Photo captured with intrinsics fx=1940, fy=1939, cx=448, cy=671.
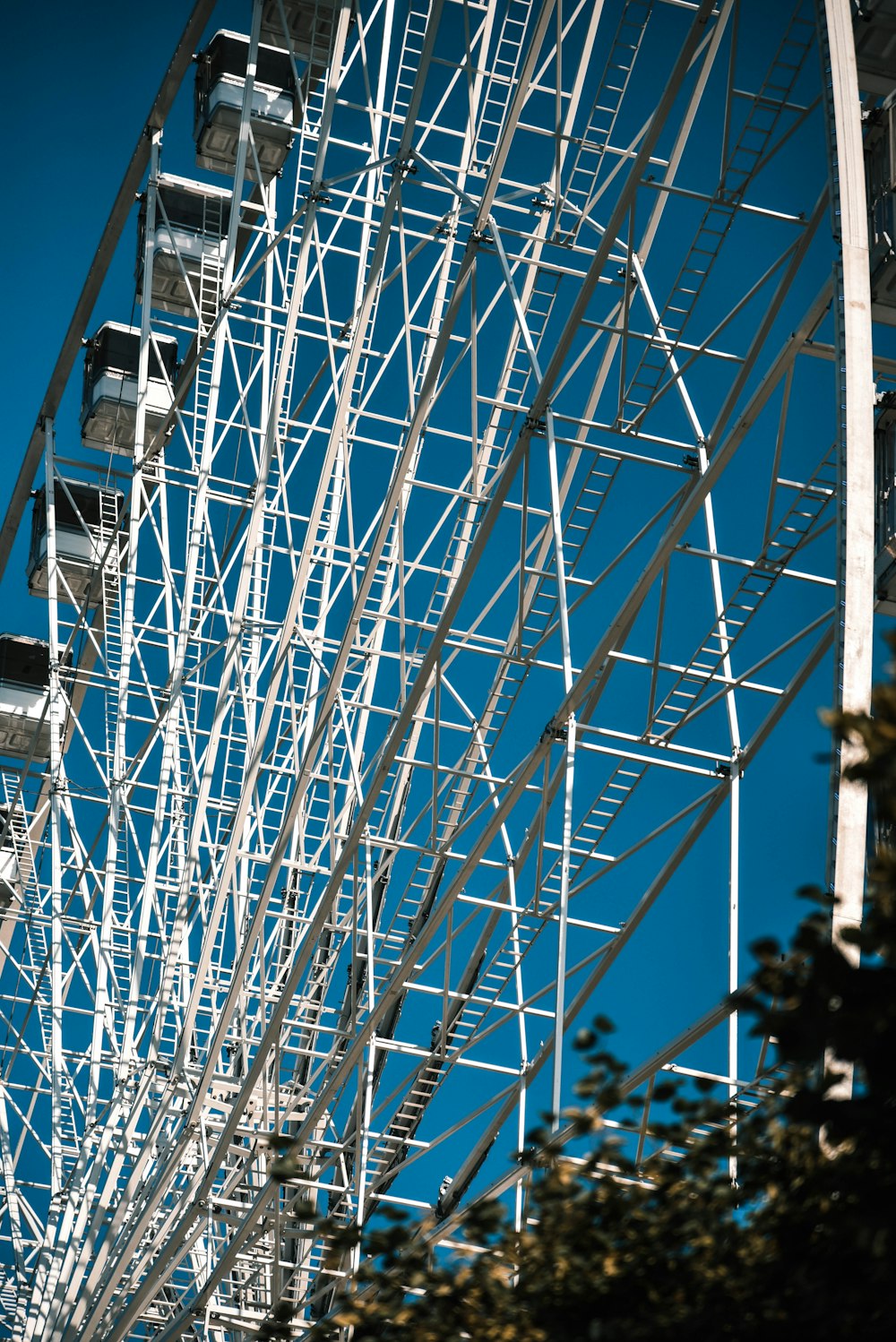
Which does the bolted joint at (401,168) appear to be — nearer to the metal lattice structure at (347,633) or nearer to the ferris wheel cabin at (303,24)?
the metal lattice structure at (347,633)

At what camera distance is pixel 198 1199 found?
79.8 feet

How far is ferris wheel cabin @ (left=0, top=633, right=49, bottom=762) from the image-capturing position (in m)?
36.0

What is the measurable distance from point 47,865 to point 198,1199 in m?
35.0

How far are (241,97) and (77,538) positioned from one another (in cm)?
886

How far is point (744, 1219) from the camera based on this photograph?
7.50 m

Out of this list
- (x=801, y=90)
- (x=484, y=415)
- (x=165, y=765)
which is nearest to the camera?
(x=165, y=765)

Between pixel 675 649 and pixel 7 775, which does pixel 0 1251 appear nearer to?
pixel 7 775

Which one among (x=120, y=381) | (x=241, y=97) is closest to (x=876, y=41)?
(x=241, y=97)

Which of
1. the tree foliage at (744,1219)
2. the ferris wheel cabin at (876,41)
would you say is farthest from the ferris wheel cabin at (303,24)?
the tree foliage at (744,1219)

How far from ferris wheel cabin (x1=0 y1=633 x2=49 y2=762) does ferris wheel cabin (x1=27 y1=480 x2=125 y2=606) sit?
181cm

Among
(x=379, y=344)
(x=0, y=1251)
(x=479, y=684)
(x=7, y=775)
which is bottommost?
(x=0, y=1251)

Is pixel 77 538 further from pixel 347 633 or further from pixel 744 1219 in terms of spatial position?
pixel 744 1219

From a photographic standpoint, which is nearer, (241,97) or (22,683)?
(241,97)

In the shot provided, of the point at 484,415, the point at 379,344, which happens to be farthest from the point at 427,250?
the point at 379,344
